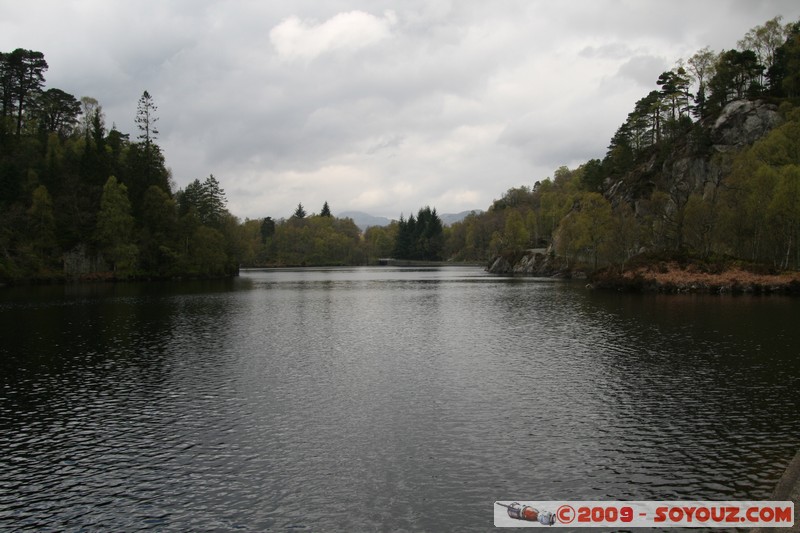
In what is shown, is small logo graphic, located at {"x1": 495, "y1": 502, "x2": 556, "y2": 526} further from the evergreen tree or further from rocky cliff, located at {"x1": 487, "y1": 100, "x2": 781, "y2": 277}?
the evergreen tree

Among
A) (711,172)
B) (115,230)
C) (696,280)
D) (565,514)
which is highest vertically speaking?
(711,172)

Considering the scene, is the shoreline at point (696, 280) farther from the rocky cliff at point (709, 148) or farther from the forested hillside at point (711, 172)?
the rocky cliff at point (709, 148)

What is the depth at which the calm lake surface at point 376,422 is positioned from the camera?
51.7 ft

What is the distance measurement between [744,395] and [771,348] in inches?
554

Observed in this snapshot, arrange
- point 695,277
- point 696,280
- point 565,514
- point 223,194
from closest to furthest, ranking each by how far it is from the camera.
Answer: point 565,514, point 696,280, point 695,277, point 223,194

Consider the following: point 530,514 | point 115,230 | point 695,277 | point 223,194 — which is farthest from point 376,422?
point 223,194

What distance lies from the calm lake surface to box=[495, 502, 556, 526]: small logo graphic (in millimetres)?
838

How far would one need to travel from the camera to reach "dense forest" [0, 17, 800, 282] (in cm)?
9144

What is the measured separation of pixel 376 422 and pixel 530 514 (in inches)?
364

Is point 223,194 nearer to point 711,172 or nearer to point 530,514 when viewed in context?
point 711,172

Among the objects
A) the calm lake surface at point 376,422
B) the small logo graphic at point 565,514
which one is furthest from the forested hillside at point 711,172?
the small logo graphic at point 565,514

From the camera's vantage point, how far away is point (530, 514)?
14711 millimetres

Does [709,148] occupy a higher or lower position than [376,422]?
higher

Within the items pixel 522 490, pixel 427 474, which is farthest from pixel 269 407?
pixel 522 490
